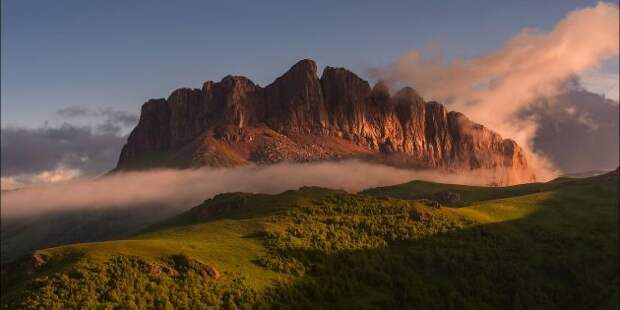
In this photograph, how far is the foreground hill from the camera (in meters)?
90.8

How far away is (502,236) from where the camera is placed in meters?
145

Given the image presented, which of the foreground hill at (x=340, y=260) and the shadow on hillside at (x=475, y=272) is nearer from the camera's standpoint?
the foreground hill at (x=340, y=260)

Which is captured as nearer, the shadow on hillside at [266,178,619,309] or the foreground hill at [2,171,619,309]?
the foreground hill at [2,171,619,309]

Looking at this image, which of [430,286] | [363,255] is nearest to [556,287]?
[430,286]

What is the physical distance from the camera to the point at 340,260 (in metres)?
119

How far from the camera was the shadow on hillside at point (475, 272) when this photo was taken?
11131 centimetres

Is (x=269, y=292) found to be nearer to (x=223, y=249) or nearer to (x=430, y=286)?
(x=223, y=249)

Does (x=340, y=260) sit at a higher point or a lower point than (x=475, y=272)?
higher

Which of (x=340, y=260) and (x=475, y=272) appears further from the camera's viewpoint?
(x=475, y=272)

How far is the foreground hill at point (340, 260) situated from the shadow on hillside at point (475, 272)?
0.27 meters

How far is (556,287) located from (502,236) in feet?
60.1

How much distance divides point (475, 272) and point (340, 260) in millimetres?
28547

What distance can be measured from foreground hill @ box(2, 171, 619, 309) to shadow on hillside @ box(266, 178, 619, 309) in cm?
27

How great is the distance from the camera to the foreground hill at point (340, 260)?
90.8 meters
